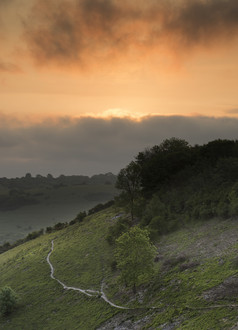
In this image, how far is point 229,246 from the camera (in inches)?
1788

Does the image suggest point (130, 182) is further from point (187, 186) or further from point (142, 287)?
point (142, 287)

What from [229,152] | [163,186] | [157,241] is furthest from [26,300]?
[229,152]

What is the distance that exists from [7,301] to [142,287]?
2724cm

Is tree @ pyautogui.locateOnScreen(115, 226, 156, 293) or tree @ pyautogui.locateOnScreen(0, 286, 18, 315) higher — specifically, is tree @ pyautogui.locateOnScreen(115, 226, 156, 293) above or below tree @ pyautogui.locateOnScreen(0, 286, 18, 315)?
above

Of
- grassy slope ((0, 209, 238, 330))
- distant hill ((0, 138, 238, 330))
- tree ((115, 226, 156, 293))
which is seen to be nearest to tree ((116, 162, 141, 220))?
distant hill ((0, 138, 238, 330))


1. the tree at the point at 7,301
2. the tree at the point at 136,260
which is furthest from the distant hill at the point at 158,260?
the tree at the point at 7,301

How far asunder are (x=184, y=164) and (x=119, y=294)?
51.8 metres

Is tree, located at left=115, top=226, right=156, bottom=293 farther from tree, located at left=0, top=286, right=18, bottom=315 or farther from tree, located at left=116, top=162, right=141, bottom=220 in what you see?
tree, located at left=116, top=162, right=141, bottom=220

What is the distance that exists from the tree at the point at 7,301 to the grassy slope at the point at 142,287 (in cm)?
157

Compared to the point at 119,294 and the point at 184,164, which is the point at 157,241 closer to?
the point at 119,294

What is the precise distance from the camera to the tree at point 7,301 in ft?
184

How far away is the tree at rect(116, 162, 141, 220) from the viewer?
84.2 meters

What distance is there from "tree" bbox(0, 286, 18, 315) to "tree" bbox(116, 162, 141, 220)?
37461 millimetres

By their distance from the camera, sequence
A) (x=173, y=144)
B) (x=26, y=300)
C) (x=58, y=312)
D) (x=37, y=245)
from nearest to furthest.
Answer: (x=58, y=312) → (x=26, y=300) → (x=37, y=245) → (x=173, y=144)
